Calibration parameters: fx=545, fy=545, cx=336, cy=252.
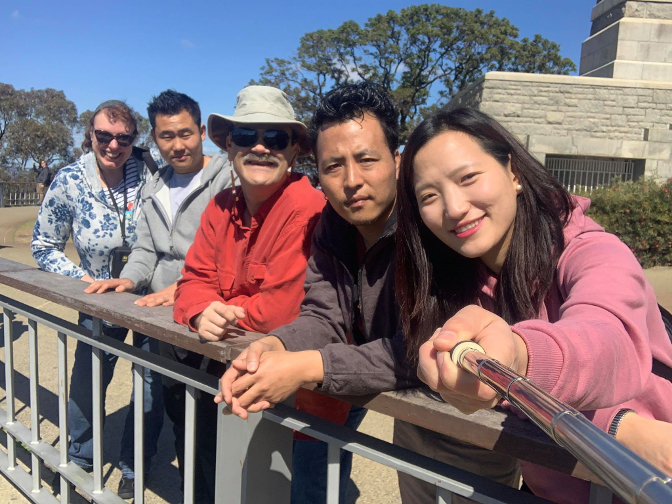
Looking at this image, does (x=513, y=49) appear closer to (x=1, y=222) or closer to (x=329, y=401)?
(x=1, y=222)

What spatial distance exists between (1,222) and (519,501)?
887 inches

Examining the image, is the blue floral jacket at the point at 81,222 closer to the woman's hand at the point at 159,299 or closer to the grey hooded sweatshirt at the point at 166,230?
the grey hooded sweatshirt at the point at 166,230

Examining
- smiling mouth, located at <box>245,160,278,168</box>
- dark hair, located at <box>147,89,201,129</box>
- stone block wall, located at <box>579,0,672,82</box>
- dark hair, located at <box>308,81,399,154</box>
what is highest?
stone block wall, located at <box>579,0,672,82</box>

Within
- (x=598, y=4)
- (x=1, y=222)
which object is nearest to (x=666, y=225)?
(x=598, y=4)

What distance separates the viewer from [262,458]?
1.62 metres

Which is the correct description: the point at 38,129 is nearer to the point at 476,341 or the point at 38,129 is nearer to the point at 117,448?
the point at 117,448

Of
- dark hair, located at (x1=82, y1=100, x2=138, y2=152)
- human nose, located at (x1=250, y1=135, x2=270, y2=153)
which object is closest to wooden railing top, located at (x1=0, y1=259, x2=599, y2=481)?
human nose, located at (x1=250, y1=135, x2=270, y2=153)

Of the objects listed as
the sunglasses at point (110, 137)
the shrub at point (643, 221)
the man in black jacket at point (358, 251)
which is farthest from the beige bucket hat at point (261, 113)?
Result: the shrub at point (643, 221)

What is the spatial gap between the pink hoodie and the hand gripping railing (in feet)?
0.70

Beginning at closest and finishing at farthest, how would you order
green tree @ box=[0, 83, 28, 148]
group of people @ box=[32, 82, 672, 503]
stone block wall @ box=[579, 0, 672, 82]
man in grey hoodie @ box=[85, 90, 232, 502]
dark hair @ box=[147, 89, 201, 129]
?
group of people @ box=[32, 82, 672, 503] → man in grey hoodie @ box=[85, 90, 232, 502] → dark hair @ box=[147, 89, 201, 129] → stone block wall @ box=[579, 0, 672, 82] → green tree @ box=[0, 83, 28, 148]

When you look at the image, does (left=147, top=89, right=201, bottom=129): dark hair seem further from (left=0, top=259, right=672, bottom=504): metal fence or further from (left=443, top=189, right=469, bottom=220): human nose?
(left=443, top=189, right=469, bottom=220): human nose

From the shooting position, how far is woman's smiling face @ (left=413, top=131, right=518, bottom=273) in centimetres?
128

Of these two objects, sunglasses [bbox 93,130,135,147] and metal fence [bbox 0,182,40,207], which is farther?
metal fence [bbox 0,182,40,207]

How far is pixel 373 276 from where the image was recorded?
5.68ft
